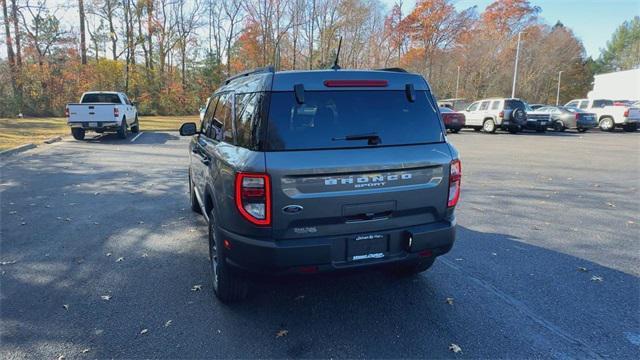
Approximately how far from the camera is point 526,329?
3070mm

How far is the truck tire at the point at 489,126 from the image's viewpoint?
2223 centimetres

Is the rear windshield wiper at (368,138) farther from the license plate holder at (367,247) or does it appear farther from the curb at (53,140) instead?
the curb at (53,140)

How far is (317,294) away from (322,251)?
1031mm

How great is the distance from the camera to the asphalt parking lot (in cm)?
288

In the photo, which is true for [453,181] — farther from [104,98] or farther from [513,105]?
[513,105]

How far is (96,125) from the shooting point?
15.8 meters

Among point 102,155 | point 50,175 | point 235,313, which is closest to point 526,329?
point 235,313

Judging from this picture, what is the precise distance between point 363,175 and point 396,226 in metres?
0.50

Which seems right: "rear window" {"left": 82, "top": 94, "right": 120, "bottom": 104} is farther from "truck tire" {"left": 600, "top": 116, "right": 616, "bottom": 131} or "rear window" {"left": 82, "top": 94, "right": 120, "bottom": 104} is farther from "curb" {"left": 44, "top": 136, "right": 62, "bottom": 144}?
"truck tire" {"left": 600, "top": 116, "right": 616, "bottom": 131}

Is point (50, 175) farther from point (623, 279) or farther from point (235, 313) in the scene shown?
point (623, 279)

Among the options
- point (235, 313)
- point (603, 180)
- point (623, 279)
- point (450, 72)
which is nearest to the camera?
point (235, 313)

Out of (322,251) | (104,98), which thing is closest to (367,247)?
(322,251)

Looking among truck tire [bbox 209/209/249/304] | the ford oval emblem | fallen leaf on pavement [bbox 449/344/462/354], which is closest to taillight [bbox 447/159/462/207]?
fallen leaf on pavement [bbox 449/344/462/354]

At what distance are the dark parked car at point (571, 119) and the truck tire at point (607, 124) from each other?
167cm
